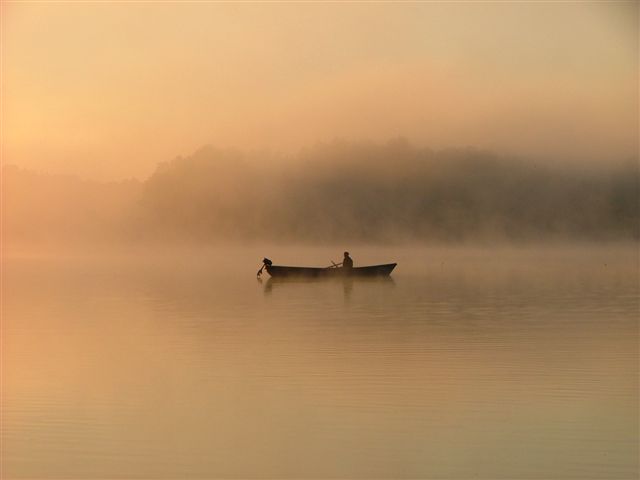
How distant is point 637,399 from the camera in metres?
14.7

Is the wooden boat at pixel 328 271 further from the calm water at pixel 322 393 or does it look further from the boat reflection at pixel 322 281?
the calm water at pixel 322 393

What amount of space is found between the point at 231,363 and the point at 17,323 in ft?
36.8

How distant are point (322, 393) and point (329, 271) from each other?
32.1 meters

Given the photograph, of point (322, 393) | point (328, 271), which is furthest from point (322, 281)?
point (322, 393)

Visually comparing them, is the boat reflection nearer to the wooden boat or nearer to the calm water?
the wooden boat

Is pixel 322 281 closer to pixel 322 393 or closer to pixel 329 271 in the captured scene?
pixel 329 271

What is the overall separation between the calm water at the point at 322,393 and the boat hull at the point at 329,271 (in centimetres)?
1554

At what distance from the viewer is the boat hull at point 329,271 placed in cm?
4667

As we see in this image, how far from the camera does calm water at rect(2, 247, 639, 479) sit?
11.3 m

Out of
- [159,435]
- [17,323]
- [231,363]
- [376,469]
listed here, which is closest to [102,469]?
[159,435]

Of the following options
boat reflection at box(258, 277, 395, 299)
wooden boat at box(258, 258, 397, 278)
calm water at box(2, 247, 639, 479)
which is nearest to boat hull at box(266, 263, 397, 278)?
wooden boat at box(258, 258, 397, 278)

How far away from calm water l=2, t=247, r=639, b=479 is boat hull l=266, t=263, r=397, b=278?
1554 centimetres

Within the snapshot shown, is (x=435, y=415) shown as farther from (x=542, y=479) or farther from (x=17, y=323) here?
(x=17, y=323)

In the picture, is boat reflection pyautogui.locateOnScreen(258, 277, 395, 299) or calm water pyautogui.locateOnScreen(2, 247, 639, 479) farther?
boat reflection pyautogui.locateOnScreen(258, 277, 395, 299)
